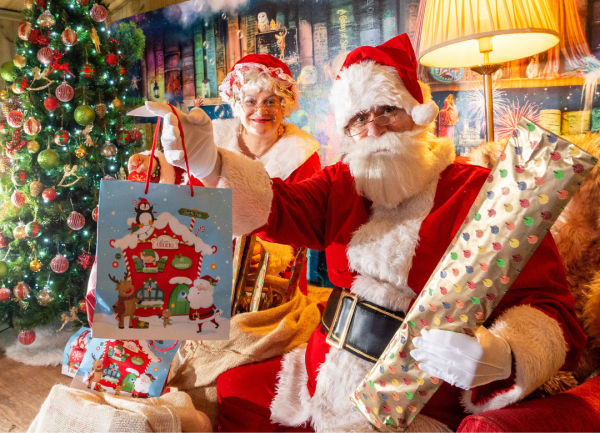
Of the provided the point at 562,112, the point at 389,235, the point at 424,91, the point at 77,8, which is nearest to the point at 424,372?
the point at 389,235

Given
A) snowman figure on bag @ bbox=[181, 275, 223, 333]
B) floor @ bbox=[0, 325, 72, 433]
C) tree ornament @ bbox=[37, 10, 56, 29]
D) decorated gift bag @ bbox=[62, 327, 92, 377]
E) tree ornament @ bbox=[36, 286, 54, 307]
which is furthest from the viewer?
tree ornament @ bbox=[36, 286, 54, 307]

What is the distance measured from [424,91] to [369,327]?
839 millimetres

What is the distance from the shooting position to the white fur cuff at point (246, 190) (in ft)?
3.57

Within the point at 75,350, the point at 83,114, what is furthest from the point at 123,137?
the point at 75,350

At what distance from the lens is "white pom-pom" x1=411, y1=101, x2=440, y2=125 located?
1.21 metres

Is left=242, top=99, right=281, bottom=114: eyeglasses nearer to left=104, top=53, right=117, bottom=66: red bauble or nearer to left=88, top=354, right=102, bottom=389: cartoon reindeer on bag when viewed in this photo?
left=104, top=53, right=117, bottom=66: red bauble

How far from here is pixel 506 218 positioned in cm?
87

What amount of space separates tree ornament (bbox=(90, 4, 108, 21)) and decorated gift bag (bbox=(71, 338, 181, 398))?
2270 millimetres

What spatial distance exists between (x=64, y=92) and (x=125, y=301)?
2.28 metres

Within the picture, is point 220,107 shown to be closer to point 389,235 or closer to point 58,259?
point 58,259

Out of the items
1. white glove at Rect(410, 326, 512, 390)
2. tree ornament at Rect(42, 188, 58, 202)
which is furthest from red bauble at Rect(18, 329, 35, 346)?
white glove at Rect(410, 326, 512, 390)

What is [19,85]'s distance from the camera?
2607 millimetres

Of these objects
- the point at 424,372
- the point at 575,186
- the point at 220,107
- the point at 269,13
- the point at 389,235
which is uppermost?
the point at 269,13

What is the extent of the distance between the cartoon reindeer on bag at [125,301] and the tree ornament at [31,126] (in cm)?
225
